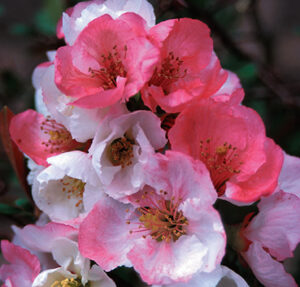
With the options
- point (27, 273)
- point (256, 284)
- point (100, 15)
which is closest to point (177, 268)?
point (256, 284)

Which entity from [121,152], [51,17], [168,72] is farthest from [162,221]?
[51,17]

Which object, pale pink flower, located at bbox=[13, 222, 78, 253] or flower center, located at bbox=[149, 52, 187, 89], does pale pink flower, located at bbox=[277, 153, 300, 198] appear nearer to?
flower center, located at bbox=[149, 52, 187, 89]

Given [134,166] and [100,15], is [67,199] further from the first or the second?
Answer: [100,15]

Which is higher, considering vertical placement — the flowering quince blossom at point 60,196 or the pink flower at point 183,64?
the pink flower at point 183,64

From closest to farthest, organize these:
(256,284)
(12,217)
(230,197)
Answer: (230,197)
(256,284)
(12,217)

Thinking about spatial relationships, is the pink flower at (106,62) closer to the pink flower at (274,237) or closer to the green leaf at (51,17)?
the pink flower at (274,237)

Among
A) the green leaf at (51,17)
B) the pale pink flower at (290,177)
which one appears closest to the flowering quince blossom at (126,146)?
the pale pink flower at (290,177)

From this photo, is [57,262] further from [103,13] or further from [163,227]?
[103,13]
